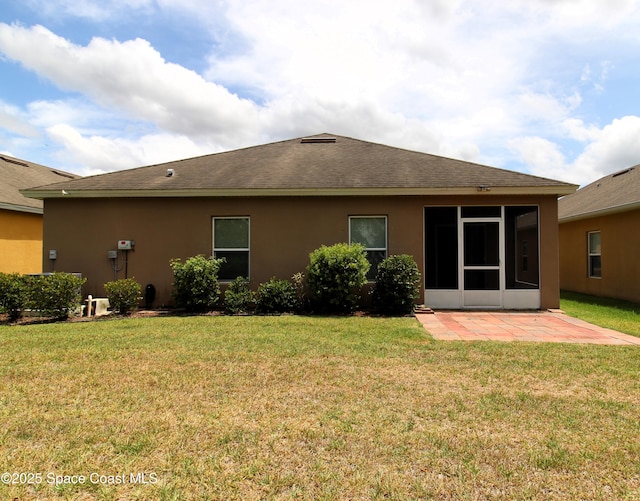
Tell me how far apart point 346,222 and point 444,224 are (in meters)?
2.54

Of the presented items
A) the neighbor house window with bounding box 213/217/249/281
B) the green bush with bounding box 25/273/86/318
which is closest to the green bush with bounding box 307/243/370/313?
the neighbor house window with bounding box 213/217/249/281

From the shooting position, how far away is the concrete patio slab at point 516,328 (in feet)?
21.5

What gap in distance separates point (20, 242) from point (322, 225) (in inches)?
424

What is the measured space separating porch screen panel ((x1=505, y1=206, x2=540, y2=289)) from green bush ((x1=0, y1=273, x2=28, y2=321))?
11276mm

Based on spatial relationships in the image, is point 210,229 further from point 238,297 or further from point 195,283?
point 238,297

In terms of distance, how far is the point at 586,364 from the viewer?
16.4 feet

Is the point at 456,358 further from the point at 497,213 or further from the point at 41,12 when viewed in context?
the point at 41,12

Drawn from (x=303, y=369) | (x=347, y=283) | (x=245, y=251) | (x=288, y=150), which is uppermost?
(x=288, y=150)

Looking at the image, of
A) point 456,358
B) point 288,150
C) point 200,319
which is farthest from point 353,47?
point 456,358

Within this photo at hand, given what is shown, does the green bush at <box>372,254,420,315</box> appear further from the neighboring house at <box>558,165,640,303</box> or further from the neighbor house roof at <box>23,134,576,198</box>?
the neighboring house at <box>558,165,640,303</box>

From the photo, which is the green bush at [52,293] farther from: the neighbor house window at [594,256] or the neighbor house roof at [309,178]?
the neighbor house window at [594,256]

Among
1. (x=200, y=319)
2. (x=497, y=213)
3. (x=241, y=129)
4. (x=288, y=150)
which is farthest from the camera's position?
(x=241, y=129)

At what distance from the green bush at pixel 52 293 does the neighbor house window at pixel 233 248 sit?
130 inches

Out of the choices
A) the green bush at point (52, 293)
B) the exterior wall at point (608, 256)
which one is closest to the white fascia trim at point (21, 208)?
the green bush at point (52, 293)
